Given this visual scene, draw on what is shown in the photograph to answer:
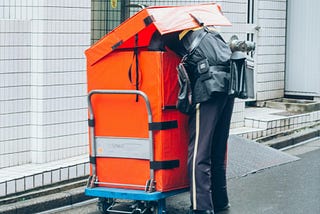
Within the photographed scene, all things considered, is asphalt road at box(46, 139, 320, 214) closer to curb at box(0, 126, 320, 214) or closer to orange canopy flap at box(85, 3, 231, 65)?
curb at box(0, 126, 320, 214)

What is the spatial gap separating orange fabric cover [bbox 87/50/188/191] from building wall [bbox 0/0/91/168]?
1.29m

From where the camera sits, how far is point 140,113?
740 cm

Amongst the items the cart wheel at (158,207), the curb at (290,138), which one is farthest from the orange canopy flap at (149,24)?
the curb at (290,138)

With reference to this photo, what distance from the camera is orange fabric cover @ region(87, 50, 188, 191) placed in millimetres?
7273

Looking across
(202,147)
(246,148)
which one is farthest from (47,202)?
(246,148)

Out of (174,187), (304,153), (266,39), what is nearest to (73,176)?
(174,187)

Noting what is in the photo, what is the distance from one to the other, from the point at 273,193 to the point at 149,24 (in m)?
2.62

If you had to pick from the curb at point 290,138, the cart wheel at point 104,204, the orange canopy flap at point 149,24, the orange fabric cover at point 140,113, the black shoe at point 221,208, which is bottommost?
the black shoe at point 221,208

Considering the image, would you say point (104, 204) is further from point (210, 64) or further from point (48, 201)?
point (210, 64)

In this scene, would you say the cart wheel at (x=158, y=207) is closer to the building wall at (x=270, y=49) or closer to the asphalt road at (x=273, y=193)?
the asphalt road at (x=273, y=193)

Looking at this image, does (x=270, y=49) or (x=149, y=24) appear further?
(x=270, y=49)

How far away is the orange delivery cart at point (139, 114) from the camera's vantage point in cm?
727

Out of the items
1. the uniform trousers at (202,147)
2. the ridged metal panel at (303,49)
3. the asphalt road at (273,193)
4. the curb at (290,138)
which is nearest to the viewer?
the uniform trousers at (202,147)

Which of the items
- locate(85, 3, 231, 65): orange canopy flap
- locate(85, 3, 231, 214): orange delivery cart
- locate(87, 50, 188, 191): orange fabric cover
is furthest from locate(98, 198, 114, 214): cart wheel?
locate(85, 3, 231, 65): orange canopy flap
